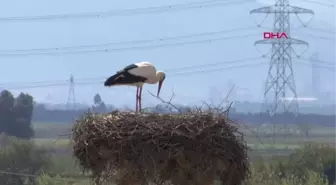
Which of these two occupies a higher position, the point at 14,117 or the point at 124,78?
the point at 124,78

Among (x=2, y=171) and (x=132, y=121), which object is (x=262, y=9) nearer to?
(x=2, y=171)

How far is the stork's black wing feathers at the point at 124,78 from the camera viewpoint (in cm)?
1373

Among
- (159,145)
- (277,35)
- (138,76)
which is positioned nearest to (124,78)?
(138,76)

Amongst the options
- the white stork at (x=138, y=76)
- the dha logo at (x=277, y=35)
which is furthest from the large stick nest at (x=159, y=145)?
the dha logo at (x=277, y=35)

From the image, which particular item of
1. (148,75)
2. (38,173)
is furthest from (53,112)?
(148,75)

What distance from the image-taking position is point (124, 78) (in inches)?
546

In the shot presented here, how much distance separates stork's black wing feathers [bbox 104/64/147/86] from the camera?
13.7 meters

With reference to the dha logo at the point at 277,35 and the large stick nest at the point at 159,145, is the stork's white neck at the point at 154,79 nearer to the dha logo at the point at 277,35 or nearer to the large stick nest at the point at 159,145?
the large stick nest at the point at 159,145

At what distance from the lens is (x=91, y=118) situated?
37.7 ft

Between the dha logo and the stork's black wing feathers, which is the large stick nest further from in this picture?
the dha logo

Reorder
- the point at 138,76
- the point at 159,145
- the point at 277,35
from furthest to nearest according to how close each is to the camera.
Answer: the point at 277,35 → the point at 138,76 → the point at 159,145

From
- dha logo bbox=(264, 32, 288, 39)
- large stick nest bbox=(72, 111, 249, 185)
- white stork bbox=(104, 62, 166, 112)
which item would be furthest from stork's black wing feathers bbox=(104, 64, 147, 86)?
dha logo bbox=(264, 32, 288, 39)

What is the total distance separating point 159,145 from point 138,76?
2.62 metres

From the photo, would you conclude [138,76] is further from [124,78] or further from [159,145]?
[159,145]
